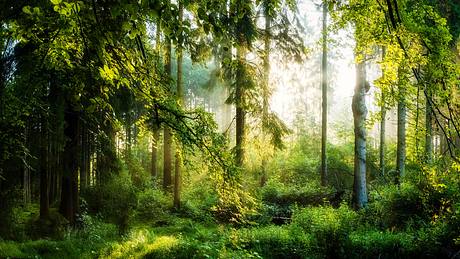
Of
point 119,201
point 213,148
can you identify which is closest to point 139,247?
point 119,201

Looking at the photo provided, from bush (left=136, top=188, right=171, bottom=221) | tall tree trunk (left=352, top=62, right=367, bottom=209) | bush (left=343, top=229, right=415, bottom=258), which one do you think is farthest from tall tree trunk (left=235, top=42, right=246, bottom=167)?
bush (left=136, top=188, right=171, bottom=221)

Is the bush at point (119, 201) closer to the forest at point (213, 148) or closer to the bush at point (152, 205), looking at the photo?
the forest at point (213, 148)

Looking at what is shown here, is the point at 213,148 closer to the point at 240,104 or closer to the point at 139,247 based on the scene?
the point at 139,247

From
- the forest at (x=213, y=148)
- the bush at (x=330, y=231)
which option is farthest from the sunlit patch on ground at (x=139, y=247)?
the bush at (x=330, y=231)

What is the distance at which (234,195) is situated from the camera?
4352mm

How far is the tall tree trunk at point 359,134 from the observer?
1284 cm

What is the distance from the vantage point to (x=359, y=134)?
513 inches

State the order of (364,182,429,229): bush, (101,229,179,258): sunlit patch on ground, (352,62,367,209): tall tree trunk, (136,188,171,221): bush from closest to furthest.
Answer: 1. (101,229,179,258): sunlit patch on ground
2. (364,182,429,229): bush
3. (352,62,367,209): tall tree trunk
4. (136,188,171,221): bush

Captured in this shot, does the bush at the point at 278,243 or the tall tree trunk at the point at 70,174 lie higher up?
the tall tree trunk at the point at 70,174

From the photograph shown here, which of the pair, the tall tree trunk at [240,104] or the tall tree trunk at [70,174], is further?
the tall tree trunk at [70,174]

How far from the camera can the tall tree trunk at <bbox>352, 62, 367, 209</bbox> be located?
1284 cm

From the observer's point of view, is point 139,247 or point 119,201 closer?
point 139,247

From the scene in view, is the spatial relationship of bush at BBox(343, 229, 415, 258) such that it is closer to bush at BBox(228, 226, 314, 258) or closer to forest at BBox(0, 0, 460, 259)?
forest at BBox(0, 0, 460, 259)

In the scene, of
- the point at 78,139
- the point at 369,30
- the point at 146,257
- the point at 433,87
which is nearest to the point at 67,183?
the point at 78,139
